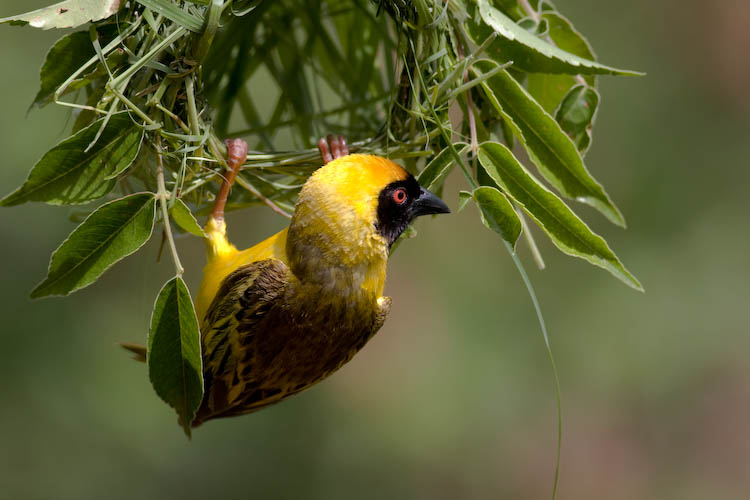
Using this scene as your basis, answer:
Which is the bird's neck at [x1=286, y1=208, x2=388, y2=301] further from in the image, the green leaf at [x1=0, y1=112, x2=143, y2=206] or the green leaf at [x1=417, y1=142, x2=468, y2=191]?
the green leaf at [x1=0, y1=112, x2=143, y2=206]

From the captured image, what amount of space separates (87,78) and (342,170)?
1.96ft

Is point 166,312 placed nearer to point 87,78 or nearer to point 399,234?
point 87,78

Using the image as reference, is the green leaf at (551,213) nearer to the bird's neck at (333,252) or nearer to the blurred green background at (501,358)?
the bird's neck at (333,252)

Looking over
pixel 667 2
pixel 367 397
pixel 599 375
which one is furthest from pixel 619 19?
pixel 367 397

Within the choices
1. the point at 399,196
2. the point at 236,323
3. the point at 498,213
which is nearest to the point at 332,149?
the point at 399,196

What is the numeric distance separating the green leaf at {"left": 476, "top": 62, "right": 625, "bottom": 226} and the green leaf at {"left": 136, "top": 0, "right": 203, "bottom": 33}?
2.10 ft

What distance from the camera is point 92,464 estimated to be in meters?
4.95

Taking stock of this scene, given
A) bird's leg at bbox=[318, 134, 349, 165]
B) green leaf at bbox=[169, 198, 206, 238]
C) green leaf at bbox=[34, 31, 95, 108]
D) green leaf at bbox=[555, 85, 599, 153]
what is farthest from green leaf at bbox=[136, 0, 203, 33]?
green leaf at bbox=[555, 85, 599, 153]

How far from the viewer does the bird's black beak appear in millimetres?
2031

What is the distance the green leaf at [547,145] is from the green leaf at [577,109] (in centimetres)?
20

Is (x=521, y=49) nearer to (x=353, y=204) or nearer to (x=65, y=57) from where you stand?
(x=353, y=204)

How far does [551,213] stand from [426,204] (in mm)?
404

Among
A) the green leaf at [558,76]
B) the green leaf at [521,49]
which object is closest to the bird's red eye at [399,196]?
the green leaf at [521,49]

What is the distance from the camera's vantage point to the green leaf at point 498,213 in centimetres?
163
